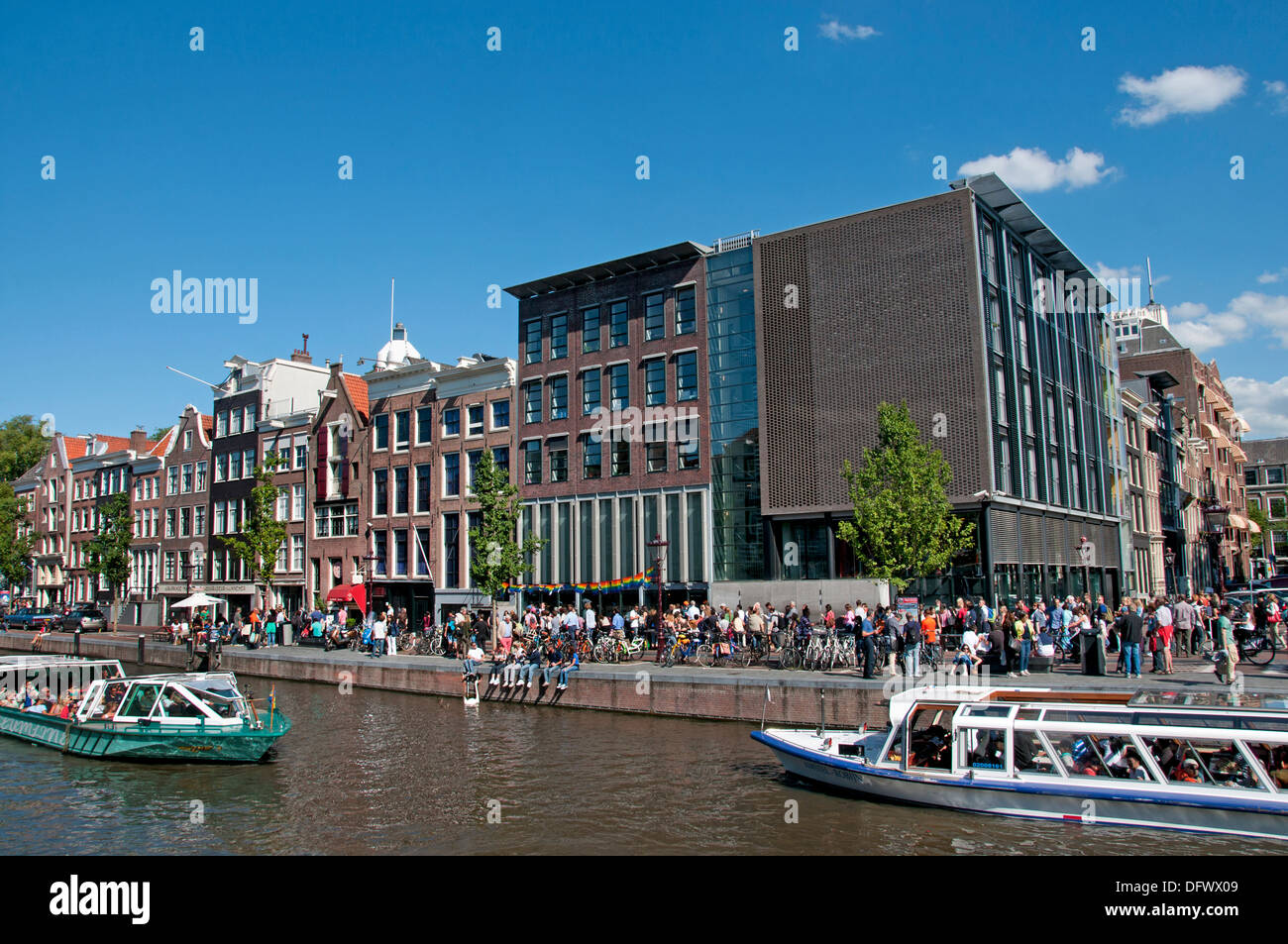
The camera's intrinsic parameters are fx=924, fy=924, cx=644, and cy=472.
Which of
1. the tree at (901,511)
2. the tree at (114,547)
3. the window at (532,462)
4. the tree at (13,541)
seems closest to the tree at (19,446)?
the tree at (13,541)

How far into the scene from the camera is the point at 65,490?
258ft

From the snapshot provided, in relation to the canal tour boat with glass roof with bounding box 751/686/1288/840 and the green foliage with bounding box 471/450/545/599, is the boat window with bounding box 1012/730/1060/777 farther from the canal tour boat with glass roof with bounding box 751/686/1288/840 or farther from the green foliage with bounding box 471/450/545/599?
the green foliage with bounding box 471/450/545/599

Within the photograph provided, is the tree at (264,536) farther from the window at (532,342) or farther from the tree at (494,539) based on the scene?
the tree at (494,539)

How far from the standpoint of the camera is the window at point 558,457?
4541 cm

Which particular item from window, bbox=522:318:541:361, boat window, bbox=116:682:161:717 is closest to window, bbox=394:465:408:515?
window, bbox=522:318:541:361

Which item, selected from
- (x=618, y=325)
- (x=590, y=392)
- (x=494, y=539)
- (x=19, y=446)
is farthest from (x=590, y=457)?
(x=19, y=446)

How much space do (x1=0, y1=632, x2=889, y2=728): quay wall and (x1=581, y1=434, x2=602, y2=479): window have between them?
12.2 m

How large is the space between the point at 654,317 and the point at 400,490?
18169 millimetres

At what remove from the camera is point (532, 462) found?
46594mm

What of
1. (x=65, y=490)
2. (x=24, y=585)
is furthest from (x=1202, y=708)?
(x=24, y=585)

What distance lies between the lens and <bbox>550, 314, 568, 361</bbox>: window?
4616cm

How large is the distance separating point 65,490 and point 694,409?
6372 centimetres

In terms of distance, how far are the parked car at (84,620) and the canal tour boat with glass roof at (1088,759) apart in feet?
181

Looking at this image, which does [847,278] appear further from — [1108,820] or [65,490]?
[65,490]
